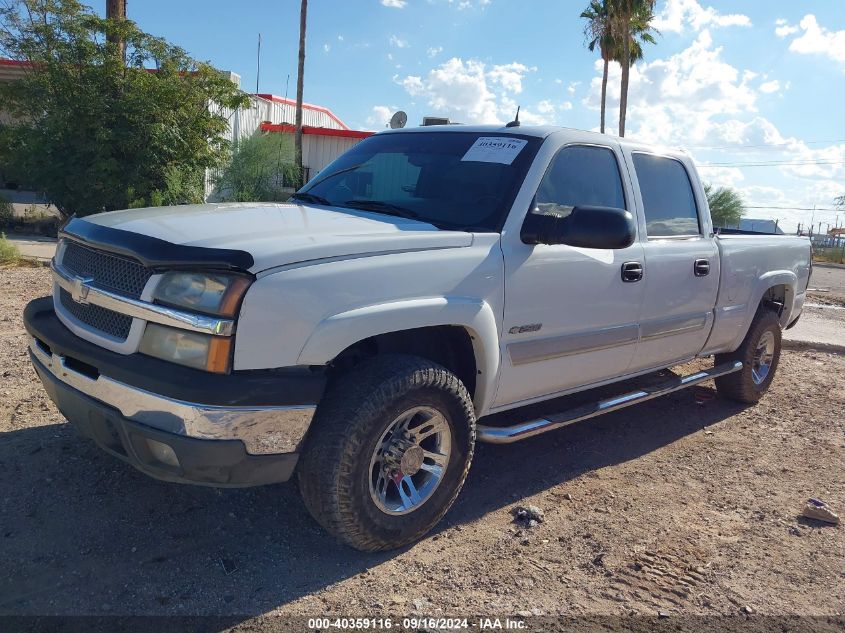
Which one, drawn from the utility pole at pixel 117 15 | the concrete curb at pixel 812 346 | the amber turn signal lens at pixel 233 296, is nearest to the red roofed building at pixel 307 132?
the utility pole at pixel 117 15

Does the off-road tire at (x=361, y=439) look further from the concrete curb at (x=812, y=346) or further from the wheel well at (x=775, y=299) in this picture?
the concrete curb at (x=812, y=346)

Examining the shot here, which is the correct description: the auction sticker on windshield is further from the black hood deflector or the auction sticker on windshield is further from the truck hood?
the black hood deflector

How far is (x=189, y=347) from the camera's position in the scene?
2.61 metres

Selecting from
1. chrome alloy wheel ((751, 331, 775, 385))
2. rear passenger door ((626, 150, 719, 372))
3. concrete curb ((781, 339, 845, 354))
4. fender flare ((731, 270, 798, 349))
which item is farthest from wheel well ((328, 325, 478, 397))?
concrete curb ((781, 339, 845, 354))

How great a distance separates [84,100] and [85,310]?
11.6 metres

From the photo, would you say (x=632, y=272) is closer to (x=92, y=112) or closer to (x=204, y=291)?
(x=204, y=291)

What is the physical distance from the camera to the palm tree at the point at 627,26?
26.8 metres

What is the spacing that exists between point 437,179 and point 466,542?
6.14 feet

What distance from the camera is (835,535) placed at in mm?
3703

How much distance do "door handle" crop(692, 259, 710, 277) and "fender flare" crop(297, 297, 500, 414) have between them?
1939 mm

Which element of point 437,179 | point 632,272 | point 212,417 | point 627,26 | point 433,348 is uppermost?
point 627,26

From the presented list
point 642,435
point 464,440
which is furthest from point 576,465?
point 464,440

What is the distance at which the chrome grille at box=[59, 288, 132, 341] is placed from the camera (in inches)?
111

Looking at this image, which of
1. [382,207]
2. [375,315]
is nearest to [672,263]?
[382,207]
